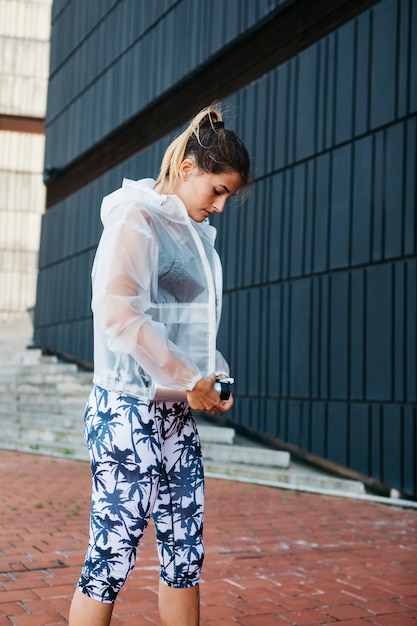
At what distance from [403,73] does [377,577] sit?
538cm

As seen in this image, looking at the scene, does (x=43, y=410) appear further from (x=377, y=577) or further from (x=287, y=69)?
(x=377, y=577)

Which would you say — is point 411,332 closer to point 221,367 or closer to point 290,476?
point 290,476

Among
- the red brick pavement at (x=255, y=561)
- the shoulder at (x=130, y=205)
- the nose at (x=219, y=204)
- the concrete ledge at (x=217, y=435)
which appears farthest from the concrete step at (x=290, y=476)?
the shoulder at (x=130, y=205)

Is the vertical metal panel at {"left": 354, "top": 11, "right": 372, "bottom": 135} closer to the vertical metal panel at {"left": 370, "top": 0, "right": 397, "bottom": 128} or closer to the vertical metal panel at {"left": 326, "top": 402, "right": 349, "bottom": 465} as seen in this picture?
the vertical metal panel at {"left": 370, "top": 0, "right": 397, "bottom": 128}

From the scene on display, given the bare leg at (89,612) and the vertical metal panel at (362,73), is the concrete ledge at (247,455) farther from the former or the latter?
the bare leg at (89,612)

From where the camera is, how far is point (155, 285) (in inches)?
85.5

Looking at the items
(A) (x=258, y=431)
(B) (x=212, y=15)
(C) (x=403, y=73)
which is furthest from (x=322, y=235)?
(B) (x=212, y=15)

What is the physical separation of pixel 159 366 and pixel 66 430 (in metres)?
9.74

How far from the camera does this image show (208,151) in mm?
2215

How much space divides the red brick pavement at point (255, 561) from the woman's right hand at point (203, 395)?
1.61 metres

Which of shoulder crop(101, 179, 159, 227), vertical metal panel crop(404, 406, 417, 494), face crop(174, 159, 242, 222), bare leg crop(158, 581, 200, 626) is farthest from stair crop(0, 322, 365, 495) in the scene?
shoulder crop(101, 179, 159, 227)

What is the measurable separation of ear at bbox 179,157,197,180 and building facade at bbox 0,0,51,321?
24.0 m

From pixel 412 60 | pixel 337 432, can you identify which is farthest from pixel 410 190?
pixel 337 432

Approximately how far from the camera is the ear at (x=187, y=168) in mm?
2244
